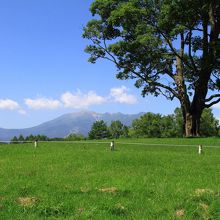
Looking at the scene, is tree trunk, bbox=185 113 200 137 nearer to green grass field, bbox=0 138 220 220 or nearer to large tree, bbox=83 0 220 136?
large tree, bbox=83 0 220 136

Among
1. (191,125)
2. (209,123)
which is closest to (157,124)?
(209,123)

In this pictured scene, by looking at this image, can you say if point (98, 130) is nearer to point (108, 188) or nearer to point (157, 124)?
point (157, 124)

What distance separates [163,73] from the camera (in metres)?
51.4

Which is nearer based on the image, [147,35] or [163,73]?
[147,35]

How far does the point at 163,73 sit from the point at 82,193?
38022mm

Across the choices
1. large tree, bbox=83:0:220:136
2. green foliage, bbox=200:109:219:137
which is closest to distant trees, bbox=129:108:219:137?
green foliage, bbox=200:109:219:137

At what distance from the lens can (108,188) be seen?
49.4 ft

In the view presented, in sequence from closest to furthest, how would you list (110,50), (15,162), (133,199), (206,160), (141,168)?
1. (133,199)
2. (141,168)
3. (15,162)
4. (206,160)
5. (110,50)

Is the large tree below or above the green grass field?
above

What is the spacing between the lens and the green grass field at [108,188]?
41.1 ft

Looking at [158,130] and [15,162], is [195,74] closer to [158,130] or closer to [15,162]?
[15,162]

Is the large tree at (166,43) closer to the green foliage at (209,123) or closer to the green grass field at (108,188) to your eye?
the green grass field at (108,188)

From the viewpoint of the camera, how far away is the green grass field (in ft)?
41.1

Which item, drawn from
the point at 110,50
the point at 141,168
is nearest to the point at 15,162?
the point at 141,168
